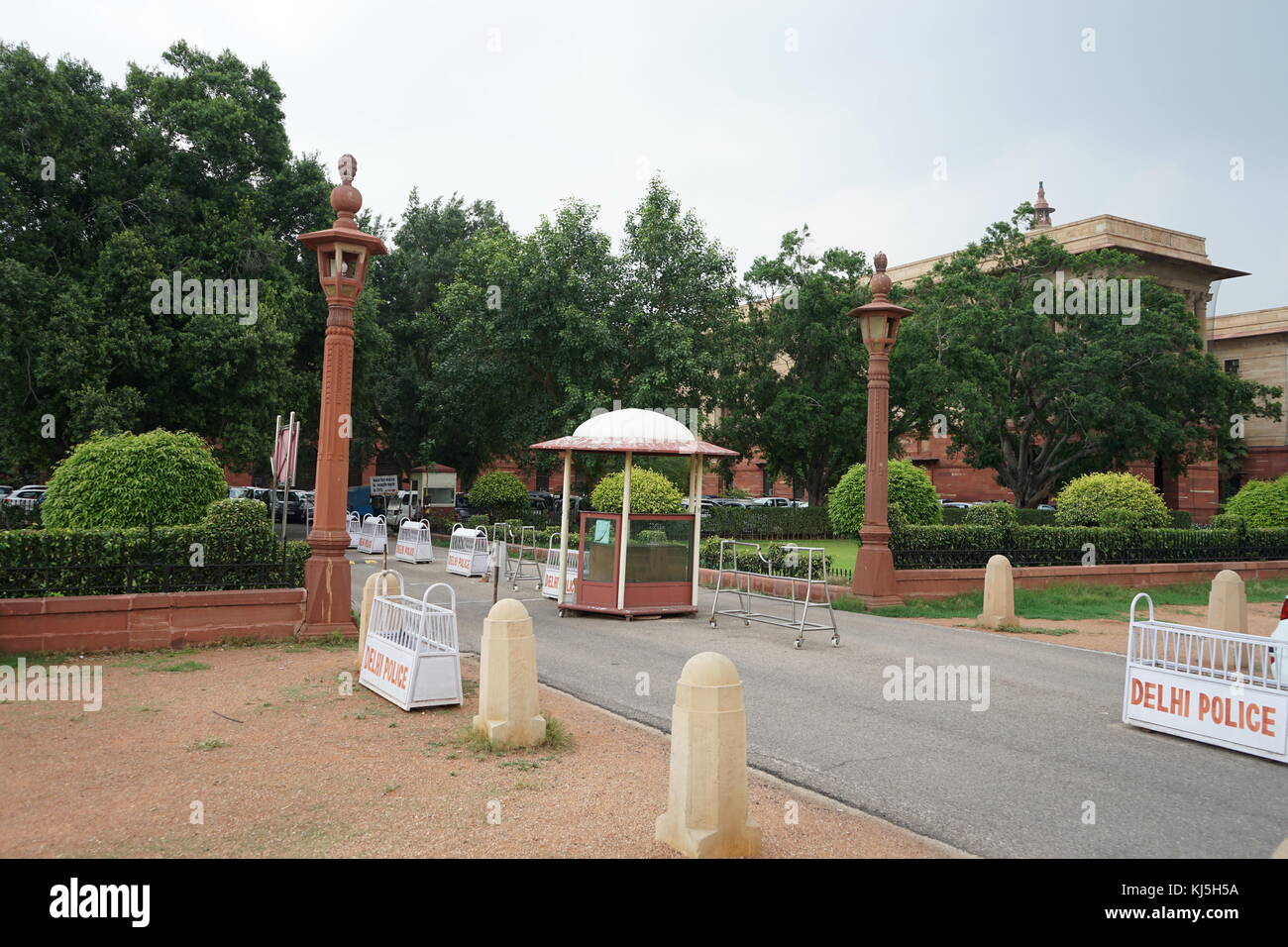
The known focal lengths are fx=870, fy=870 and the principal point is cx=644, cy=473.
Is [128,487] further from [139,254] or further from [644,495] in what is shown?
[139,254]

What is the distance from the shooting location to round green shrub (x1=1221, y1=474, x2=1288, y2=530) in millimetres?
24219

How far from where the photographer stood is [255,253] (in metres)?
27.1

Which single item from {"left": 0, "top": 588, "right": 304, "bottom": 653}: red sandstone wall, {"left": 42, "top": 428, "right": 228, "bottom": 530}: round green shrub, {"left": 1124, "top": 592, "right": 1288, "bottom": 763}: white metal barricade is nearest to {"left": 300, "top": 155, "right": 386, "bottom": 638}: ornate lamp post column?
{"left": 0, "top": 588, "right": 304, "bottom": 653}: red sandstone wall

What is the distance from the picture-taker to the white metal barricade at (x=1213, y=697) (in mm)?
6977

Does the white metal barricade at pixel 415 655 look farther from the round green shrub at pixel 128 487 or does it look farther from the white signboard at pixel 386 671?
the round green shrub at pixel 128 487

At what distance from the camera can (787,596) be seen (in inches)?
654

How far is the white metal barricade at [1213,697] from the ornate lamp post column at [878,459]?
7.07m

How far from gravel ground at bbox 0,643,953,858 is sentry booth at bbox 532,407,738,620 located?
5810mm

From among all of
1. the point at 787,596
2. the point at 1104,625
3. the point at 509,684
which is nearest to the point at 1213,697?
the point at 509,684

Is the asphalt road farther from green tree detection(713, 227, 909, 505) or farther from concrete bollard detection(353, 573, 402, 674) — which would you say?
green tree detection(713, 227, 909, 505)

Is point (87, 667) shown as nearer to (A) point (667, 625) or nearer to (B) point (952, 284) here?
(A) point (667, 625)

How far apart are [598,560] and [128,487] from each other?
6.84 meters

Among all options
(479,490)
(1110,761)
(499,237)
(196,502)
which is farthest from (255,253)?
(1110,761)
